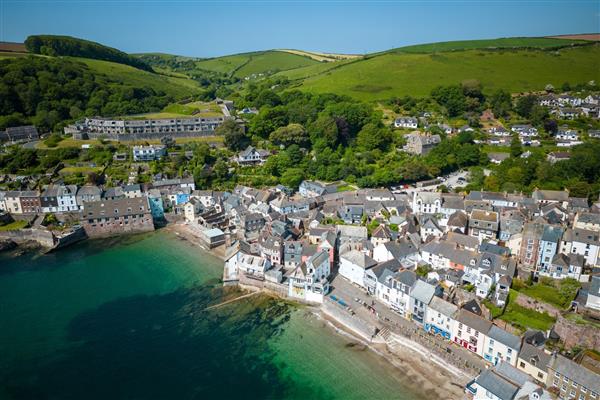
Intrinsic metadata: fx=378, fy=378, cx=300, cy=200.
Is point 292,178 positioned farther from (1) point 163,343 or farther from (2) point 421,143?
(1) point 163,343

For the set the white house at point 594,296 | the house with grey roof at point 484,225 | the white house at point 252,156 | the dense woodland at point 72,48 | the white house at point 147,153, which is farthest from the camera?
the dense woodland at point 72,48

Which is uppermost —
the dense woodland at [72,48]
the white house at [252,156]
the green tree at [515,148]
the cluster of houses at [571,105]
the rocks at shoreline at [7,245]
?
the dense woodland at [72,48]

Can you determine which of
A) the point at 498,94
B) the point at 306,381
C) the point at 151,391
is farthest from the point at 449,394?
the point at 498,94

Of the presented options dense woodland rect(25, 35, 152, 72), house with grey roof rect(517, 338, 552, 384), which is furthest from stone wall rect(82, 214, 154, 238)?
dense woodland rect(25, 35, 152, 72)

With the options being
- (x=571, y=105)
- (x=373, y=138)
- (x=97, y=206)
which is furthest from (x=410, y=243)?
(x=571, y=105)

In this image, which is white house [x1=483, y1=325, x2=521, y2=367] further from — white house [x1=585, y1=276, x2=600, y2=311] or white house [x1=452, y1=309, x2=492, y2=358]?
white house [x1=585, y1=276, x2=600, y2=311]

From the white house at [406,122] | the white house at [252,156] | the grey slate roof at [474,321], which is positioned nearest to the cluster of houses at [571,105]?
the white house at [406,122]

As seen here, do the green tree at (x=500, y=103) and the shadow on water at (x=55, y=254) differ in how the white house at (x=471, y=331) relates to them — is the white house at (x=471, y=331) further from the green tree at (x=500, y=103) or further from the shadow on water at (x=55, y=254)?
the green tree at (x=500, y=103)
